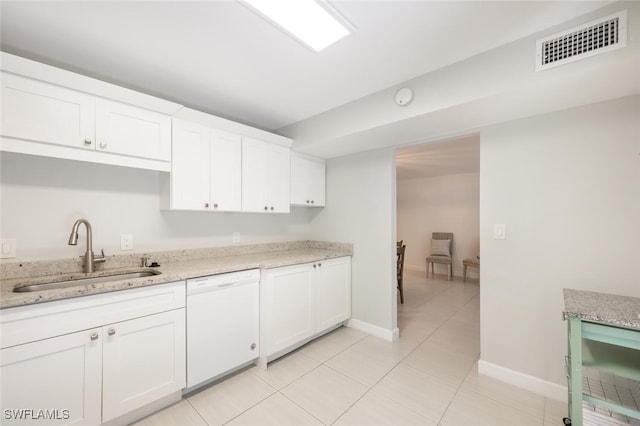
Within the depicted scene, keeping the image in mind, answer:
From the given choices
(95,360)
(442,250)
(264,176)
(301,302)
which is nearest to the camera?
(95,360)

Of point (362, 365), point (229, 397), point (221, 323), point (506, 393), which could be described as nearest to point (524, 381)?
point (506, 393)

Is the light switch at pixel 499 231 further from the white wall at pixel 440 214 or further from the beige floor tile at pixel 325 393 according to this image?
the white wall at pixel 440 214

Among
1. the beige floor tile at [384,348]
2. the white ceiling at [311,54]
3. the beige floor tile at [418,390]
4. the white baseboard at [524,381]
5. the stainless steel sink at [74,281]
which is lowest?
the beige floor tile at [384,348]

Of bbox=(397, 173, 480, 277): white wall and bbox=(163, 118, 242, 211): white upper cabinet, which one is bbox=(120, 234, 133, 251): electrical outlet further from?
bbox=(397, 173, 480, 277): white wall

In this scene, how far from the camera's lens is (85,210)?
1874 millimetres

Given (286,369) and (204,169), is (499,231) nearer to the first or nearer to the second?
(286,369)

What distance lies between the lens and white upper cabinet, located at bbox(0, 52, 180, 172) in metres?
1.41

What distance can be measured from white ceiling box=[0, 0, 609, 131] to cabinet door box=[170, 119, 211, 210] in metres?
0.38

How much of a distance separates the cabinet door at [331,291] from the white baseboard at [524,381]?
1357 mm

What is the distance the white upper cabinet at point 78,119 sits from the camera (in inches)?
55.5

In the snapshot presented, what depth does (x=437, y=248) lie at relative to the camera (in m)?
5.79

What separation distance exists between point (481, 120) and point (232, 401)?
2803 mm

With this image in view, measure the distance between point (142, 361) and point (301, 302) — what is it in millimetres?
1287

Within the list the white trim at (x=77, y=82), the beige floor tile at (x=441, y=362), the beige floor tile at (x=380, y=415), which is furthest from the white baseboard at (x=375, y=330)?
the white trim at (x=77, y=82)
